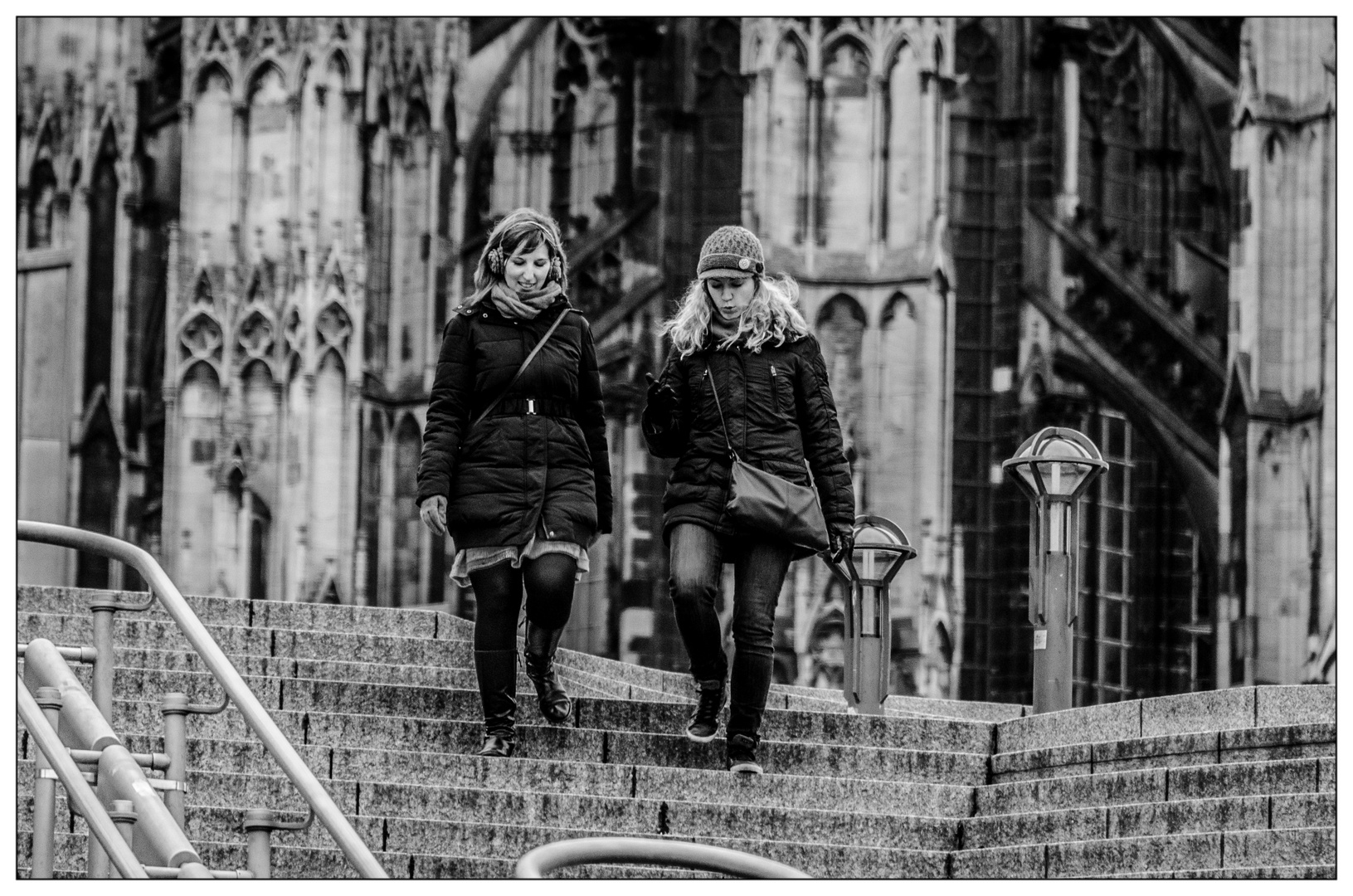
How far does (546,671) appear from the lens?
405 inches

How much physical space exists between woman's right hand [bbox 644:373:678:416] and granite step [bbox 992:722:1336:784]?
61.8 inches

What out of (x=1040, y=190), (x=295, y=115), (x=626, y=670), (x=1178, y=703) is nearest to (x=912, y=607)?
(x=1040, y=190)

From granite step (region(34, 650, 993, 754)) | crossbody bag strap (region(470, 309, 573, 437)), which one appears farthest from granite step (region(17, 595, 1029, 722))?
crossbody bag strap (region(470, 309, 573, 437))

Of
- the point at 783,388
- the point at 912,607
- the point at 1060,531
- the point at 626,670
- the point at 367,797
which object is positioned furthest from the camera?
the point at 912,607

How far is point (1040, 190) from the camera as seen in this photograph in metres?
25.2

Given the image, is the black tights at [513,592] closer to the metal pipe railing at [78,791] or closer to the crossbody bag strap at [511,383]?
the crossbody bag strap at [511,383]

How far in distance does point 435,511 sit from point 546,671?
0.65 meters

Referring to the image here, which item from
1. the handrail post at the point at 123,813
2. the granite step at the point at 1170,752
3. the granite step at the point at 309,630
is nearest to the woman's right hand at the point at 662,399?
the granite step at the point at 1170,752

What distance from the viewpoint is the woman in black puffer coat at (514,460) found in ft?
33.3

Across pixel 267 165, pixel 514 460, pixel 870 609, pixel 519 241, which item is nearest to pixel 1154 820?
pixel 514 460

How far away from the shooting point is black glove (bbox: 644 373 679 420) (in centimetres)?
1032
